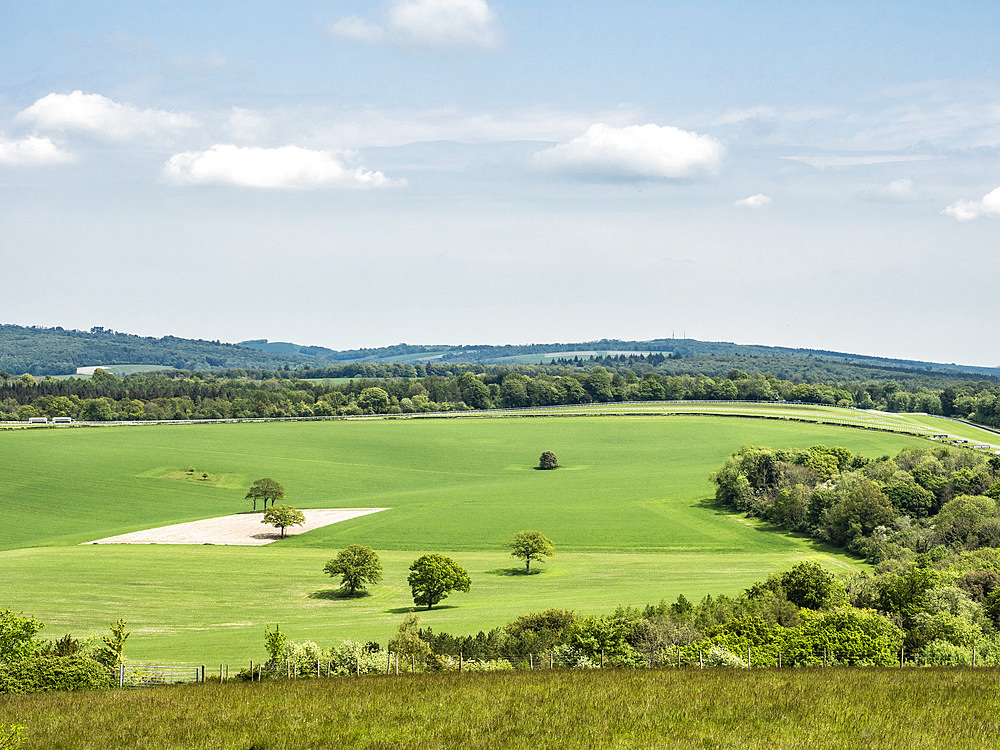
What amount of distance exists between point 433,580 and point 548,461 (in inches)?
2385

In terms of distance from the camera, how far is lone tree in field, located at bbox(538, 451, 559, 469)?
366 feet

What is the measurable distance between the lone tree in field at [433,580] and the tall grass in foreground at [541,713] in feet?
113

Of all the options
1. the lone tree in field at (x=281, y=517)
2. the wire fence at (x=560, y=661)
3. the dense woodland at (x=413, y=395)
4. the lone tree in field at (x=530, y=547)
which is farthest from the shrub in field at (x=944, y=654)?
the dense woodland at (x=413, y=395)

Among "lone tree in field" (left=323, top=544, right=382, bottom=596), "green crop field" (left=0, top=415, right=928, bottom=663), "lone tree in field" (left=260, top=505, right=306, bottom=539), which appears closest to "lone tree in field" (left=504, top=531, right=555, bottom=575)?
"green crop field" (left=0, top=415, right=928, bottom=663)

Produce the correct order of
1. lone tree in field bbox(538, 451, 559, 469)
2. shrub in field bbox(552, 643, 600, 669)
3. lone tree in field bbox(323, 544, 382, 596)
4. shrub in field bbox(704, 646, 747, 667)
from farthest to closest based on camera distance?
lone tree in field bbox(538, 451, 559, 469) → lone tree in field bbox(323, 544, 382, 596) → shrub in field bbox(552, 643, 600, 669) → shrub in field bbox(704, 646, 747, 667)

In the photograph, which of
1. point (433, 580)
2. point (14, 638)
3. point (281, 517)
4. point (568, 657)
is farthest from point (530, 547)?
point (14, 638)

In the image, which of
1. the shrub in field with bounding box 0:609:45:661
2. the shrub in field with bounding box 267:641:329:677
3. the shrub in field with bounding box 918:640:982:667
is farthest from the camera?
the shrub in field with bounding box 918:640:982:667

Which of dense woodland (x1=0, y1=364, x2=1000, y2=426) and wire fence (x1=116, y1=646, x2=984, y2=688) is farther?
dense woodland (x1=0, y1=364, x2=1000, y2=426)

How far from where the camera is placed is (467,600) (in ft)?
172

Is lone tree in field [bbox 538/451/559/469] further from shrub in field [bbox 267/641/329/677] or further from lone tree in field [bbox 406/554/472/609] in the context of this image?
shrub in field [bbox 267/641/329/677]

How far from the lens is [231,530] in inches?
3017

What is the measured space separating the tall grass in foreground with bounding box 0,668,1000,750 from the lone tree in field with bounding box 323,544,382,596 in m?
37.3

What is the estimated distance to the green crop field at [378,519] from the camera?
48250 millimetres

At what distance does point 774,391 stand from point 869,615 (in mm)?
145491
